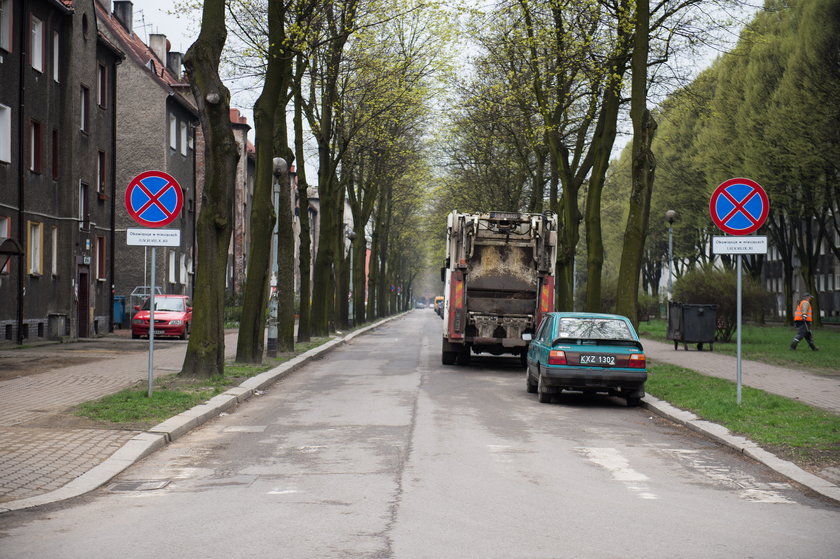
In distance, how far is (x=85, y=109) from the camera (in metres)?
36.7

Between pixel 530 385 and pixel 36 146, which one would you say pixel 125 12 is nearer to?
pixel 36 146

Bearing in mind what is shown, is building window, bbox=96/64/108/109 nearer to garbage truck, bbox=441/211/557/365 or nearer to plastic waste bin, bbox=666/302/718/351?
garbage truck, bbox=441/211/557/365

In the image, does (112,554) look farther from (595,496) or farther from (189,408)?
(189,408)

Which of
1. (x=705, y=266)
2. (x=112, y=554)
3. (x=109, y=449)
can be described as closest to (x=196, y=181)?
(x=705, y=266)

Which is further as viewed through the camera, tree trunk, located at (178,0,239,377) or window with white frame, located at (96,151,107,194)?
window with white frame, located at (96,151,107,194)

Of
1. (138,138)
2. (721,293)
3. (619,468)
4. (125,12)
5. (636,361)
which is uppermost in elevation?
(125,12)

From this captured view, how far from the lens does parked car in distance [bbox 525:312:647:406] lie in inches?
619

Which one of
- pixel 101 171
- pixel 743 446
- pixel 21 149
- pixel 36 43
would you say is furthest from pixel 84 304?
pixel 743 446

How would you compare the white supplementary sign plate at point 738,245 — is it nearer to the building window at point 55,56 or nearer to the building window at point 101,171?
the building window at point 55,56

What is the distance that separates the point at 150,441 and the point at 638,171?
14.2 m

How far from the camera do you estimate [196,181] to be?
54375 millimetres

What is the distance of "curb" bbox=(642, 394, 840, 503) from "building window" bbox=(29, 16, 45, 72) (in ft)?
72.9

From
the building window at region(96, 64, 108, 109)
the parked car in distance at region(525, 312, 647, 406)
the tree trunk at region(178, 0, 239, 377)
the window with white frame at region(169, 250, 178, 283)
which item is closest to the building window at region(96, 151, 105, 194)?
the building window at region(96, 64, 108, 109)

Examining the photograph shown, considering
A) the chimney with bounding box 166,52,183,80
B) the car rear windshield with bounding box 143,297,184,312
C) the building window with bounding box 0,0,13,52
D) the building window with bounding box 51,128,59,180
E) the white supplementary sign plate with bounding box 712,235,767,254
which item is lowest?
the car rear windshield with bounding box 143,297,184,312
